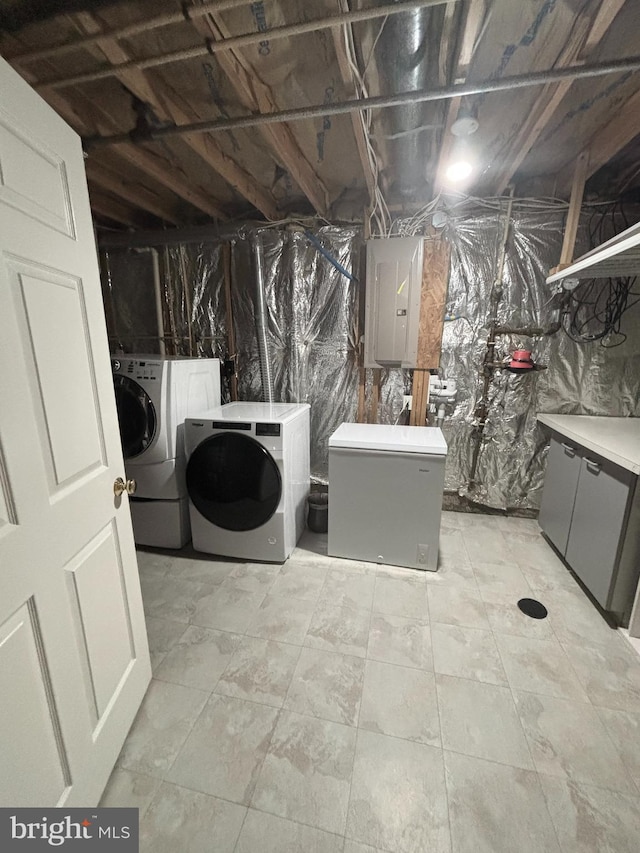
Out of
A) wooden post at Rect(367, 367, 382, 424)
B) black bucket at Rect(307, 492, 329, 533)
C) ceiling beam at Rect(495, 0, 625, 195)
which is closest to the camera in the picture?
ceiling beam at Rect(495, 0, 625, 195)

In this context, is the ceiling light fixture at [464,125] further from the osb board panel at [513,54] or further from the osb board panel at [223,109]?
the osb board panel at [223,109]

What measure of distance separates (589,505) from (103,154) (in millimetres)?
3298

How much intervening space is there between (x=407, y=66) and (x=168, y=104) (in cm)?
101

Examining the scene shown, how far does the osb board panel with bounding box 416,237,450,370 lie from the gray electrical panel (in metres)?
0.12

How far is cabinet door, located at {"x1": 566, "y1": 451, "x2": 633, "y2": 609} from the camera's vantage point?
1.60 meters

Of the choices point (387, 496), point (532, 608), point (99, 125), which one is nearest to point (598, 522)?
point (532, 608)

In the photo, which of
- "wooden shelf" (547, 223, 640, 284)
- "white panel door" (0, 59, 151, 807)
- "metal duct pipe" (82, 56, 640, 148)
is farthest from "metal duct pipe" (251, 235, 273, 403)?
"wooden shelf" (547, 223, 640, 284)

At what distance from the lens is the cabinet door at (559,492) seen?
2.01 m

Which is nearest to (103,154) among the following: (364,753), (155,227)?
(155,227)

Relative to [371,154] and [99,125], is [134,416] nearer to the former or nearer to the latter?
[99,125]

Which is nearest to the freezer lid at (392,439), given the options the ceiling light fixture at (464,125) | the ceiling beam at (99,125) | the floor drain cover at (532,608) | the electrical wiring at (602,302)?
the floor drain cover at (532,608)

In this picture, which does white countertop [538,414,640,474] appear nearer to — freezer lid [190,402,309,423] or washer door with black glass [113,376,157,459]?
freezer lid [190,402,309,423]

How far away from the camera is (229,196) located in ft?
8.07

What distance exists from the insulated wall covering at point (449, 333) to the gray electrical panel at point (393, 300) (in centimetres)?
17
